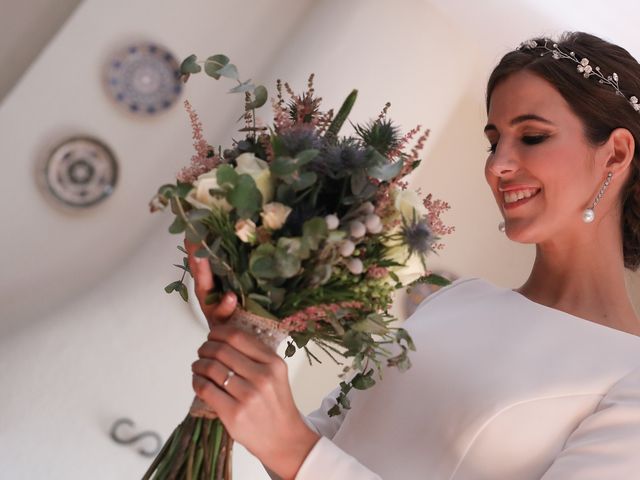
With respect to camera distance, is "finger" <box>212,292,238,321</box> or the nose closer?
"finger" <box>212,292,238,321</box>

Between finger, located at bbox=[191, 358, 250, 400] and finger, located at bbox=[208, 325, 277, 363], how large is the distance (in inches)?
1.1

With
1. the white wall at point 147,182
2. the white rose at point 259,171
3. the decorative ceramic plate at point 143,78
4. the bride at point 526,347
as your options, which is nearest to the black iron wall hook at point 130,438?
the white wall at point 147,182

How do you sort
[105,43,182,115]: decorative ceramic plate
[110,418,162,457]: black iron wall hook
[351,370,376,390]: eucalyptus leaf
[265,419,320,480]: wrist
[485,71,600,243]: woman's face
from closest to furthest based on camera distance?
1. [265,419,320,480]: wrist
2. [351,370,376,390]: eucalyptus leaf
3. [485,71,600,243]: woman's face
4. [110,418,162,457]: black iron wall hook
5. [105,43,182,115]: decorative ceramic plate

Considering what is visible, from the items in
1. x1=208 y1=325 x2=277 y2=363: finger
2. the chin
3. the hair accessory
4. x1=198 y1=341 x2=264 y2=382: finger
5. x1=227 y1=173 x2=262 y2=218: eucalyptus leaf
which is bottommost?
x1=198 y1=341 x2=264 y2=382: finger

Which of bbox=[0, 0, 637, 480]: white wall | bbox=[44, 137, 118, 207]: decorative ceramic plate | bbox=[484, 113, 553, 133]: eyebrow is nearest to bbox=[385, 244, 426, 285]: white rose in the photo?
bbox=[484, 113, 553, 133]: eyebrow

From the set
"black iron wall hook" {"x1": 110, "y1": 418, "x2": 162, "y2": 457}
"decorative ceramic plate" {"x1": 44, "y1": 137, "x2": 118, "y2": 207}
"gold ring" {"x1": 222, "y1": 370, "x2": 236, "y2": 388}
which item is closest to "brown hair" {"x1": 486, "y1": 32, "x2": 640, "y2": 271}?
"gold ring" {"x1": 222, "y1": 370, "x2": 236, "y2": 388}

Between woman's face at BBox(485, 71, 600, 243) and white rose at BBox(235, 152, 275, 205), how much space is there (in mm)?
480

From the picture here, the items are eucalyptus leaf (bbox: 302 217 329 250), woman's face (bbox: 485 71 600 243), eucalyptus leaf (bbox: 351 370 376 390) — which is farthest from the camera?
woman's face (bbox: 485 71 600 243)

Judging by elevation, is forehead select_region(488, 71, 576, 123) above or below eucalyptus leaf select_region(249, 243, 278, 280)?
above

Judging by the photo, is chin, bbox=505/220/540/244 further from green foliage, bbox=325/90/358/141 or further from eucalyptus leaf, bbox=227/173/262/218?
eucalyptus leaf, bbox=227/173/262/218

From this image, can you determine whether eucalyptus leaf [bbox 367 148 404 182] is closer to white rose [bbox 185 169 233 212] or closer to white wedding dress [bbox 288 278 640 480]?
white rose [bbox 185 169 233 212]

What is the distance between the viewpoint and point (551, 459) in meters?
1.21

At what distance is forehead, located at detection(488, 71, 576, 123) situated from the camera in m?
1.38

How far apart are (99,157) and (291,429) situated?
3031 millimetres
